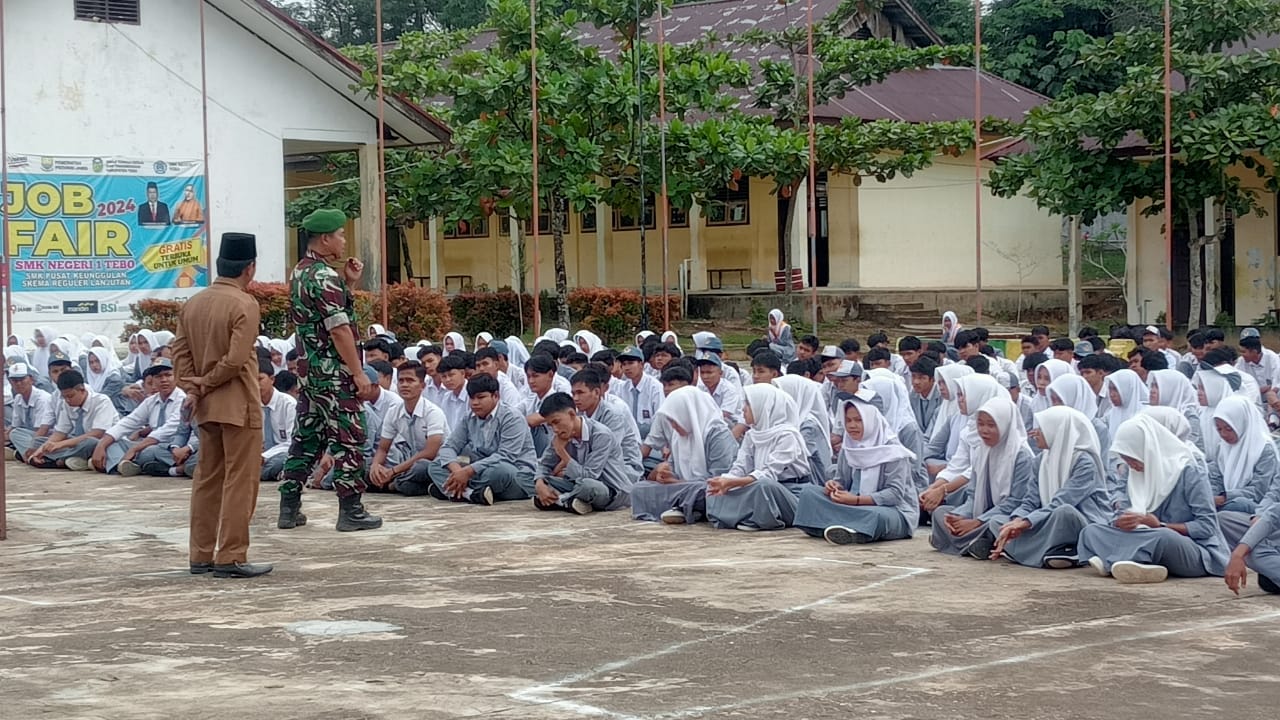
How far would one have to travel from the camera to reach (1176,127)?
1798 centimetres

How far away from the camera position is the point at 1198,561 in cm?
761

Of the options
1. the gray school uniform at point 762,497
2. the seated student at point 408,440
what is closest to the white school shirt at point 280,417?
the seated student at point 408,440

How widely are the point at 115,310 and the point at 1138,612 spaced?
626 inches

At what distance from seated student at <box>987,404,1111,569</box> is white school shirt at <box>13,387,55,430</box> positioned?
9310 mm

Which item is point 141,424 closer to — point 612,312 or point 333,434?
point 333,434

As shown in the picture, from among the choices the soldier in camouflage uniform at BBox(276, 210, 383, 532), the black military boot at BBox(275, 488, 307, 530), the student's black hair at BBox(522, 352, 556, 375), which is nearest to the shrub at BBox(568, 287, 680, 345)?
the student's black hair at BBox(522, 352, 556, 375)

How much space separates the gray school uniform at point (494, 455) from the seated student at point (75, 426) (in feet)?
12.2

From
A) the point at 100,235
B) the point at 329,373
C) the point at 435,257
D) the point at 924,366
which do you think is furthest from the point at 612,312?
the point at 329,373

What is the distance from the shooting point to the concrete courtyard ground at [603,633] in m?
5.15

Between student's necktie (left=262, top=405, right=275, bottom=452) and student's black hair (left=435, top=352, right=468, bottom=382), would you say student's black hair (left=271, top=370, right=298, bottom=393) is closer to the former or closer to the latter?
student's necktie (left=262, top=405, right=275, bottom=452)

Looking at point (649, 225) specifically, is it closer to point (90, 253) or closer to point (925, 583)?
point (90, 253)

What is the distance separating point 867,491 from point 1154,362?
148 inches

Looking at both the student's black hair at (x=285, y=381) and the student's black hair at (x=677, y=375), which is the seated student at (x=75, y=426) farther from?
the student's black hair at (x=677, y=375)

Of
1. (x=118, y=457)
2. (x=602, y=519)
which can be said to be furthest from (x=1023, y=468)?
Result: (x=118, y=457)
